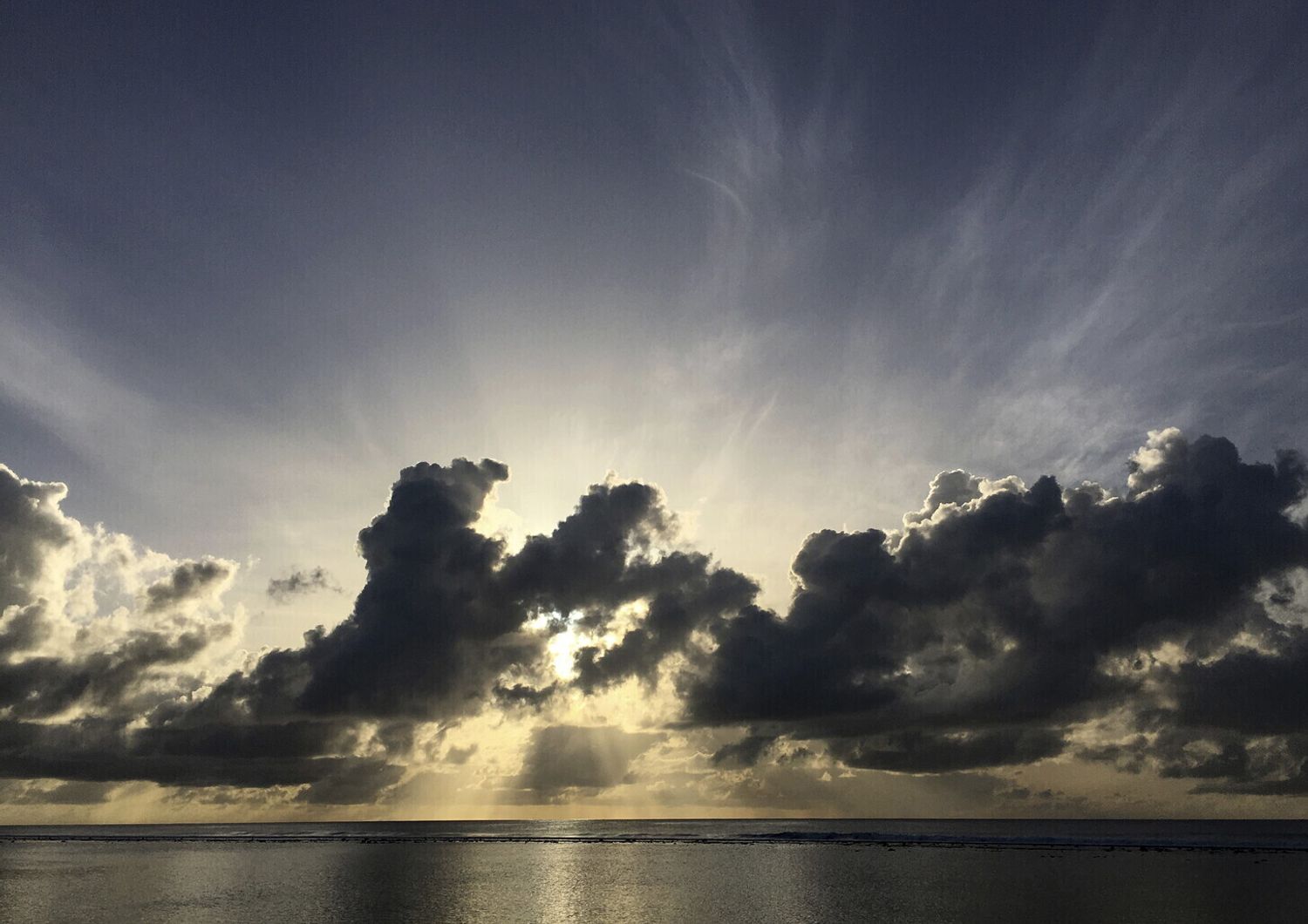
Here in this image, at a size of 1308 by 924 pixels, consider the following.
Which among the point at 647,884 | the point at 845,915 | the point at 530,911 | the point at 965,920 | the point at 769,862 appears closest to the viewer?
the point at 965,920

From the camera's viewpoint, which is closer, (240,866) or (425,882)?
(425,882)

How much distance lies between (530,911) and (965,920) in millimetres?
53221

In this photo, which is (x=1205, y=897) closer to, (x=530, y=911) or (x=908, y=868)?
(x=908, y=868)

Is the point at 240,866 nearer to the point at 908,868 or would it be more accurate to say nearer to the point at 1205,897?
the point at 908,868

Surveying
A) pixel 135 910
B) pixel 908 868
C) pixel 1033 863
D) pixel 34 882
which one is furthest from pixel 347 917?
pixel 1033 863

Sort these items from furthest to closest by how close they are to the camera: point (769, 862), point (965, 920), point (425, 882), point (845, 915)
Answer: point (769, 862)
point (425, 882)
point (845, 915)
point (965, 920)

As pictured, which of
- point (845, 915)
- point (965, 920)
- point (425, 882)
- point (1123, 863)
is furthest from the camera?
point (1123, 863)

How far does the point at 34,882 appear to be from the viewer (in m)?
162

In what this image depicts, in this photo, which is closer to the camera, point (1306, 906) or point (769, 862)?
point (1306, 906)

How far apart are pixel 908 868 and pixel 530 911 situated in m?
90.7

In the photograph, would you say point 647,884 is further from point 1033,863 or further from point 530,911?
point 1033,863

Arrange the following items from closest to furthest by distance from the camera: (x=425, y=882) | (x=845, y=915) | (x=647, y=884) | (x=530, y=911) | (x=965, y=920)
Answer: (x=965, y=920) < (x=845, y=915) < (x=530, y=911) < (x=647, y=884) < (x=425, y=882)

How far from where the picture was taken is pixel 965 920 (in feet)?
309

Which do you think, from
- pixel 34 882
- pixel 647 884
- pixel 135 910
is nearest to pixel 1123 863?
pixel 647 884
